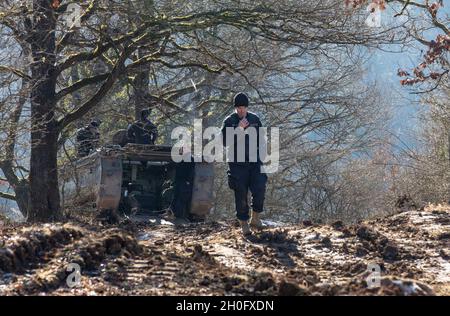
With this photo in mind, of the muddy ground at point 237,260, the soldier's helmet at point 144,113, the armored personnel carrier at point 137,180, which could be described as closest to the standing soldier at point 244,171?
the muddy ground at point 237,260

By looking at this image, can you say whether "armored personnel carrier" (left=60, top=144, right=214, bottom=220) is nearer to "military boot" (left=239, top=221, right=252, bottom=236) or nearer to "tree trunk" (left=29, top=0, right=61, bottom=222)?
"tree trunk" (left=29, top=0, right=61, bottom=222)

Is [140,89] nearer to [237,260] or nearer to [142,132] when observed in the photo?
[142,132]

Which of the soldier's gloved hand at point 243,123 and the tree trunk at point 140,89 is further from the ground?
the tree trunk at point 140,89

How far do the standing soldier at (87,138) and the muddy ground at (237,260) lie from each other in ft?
16.1

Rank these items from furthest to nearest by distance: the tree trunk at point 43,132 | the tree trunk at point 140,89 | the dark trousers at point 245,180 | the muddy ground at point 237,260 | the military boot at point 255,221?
1. the tree trunk at point 140,89
2. the tree trunk at point 43,132
3. the military boot at point 255,221
4. the dark trousers at point 245,180
5. the muddy ground at point 237,260

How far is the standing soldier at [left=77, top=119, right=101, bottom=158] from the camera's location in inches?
759

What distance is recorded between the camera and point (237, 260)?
35.2 ft

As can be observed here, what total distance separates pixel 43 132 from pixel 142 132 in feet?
7.94

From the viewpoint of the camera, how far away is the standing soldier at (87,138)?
19281 mm

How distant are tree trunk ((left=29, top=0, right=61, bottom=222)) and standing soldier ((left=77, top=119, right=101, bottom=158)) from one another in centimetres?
238

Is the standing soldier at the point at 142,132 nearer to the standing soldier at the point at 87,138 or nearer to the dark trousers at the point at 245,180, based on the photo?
the standing soldier at the point at 87,138

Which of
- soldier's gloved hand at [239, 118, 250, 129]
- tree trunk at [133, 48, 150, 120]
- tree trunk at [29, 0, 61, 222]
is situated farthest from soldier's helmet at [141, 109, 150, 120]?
soldier's gloved hand at [239, 118, 250, 129]
